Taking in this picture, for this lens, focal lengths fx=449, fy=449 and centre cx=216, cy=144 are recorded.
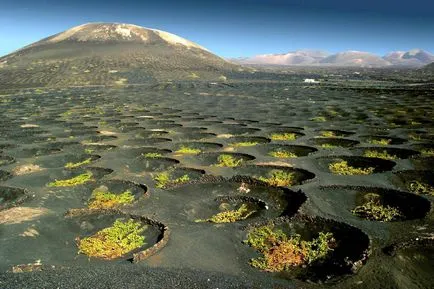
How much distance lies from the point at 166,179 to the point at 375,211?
5.56m

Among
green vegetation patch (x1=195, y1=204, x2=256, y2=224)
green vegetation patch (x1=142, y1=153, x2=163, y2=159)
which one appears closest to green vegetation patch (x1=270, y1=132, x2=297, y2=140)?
green vegetation patch (x1=142, y1=153, x2=163, y2=159)

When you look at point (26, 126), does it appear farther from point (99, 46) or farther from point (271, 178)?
point (99, 46)

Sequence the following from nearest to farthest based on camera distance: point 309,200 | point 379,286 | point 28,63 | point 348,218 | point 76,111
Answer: point 379,286 → point 348,218 → point 309,200 → point 76,111 → point 28,63

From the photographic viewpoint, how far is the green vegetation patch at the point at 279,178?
1192cm

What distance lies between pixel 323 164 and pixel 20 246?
29.9ft

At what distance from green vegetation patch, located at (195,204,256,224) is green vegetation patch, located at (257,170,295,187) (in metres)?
1.65

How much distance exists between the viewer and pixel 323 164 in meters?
14.0

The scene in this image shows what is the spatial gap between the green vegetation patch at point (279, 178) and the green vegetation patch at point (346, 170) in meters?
1.42

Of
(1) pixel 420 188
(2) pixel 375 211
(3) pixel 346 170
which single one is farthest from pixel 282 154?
(2) pixel 375 211

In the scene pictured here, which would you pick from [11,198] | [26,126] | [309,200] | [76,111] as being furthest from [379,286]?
[76,111]

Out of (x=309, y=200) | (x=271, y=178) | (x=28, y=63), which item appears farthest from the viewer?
(x=28, y=63)

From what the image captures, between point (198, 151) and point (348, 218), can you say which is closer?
point (348, 218)

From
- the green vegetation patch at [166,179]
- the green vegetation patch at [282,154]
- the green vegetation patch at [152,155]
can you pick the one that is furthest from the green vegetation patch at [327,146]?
the green vegetation patch at [166,179]

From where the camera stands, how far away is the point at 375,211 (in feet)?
32.1
